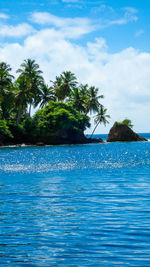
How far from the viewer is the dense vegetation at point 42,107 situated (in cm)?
7162

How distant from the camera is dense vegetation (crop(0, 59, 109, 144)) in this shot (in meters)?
71.6

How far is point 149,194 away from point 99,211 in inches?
152

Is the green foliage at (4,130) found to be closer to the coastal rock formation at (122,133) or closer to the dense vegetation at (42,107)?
the dense vegetation at (42,107)

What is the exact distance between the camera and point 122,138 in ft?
309

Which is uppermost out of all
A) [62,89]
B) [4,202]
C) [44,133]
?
[62,89]

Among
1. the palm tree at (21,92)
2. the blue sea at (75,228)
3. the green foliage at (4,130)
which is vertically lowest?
the blue sea at (75,228)

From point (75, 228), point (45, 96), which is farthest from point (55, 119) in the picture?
point (75, 228)

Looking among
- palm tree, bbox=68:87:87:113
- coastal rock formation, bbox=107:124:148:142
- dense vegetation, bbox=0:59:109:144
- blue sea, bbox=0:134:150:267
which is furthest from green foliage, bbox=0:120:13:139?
blue sea, bbox=0:134:150:267

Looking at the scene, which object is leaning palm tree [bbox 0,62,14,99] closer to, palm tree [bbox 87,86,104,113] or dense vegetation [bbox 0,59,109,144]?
dense vegetation [bbox 0,59,109,144]

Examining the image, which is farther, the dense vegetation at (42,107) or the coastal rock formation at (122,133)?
the coastal rock formation at (122,133)

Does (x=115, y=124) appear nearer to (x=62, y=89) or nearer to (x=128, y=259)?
(x=62, y=89)

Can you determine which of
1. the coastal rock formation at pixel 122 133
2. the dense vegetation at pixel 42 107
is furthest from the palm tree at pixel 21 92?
the coastal rock formation at pixel 122 133

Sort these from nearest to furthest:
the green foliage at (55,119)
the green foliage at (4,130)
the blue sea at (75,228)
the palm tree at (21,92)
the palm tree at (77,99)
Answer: the blue sea at (75,228), the green foliage at (4,130), the palm tree at (21,92), the green foliage at (55,119), the palm tree at (77,99)

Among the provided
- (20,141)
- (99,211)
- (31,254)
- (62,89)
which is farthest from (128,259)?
(62,89)
